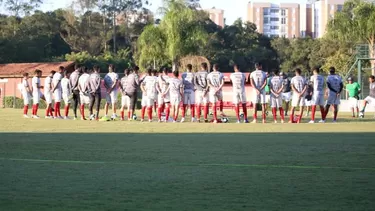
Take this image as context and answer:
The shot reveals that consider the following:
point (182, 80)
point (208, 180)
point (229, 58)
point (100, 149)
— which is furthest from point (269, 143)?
point (229, 58)

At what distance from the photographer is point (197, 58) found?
6519 cm

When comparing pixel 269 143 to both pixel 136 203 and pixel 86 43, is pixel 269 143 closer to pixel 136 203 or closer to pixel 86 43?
pixel 136 203

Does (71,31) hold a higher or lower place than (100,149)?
higher

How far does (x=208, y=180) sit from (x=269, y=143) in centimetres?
646

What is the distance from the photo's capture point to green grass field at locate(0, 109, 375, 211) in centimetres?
754

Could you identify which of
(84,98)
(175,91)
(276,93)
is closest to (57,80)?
(84,98)

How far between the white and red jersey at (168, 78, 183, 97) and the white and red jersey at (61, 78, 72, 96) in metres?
4.61

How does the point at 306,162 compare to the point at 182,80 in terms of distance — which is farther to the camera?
the point at 182,80

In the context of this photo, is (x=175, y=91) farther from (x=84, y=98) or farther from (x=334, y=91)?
(x=334, y=91)

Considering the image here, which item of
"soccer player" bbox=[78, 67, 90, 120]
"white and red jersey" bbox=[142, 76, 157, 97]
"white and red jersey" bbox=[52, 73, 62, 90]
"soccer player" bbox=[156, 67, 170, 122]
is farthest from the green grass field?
"white and red jersey" bbox=[52, 73, 62, 90]

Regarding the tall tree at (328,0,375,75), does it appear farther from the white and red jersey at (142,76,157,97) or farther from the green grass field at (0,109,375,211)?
the green grass field at (0,109,375,211)

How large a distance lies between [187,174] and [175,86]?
17080 millimetres

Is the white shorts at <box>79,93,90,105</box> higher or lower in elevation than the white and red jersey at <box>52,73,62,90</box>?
lower

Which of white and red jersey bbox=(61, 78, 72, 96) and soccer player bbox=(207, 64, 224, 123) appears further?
white and red jersey bbox=(61, 78, 72, 96)
